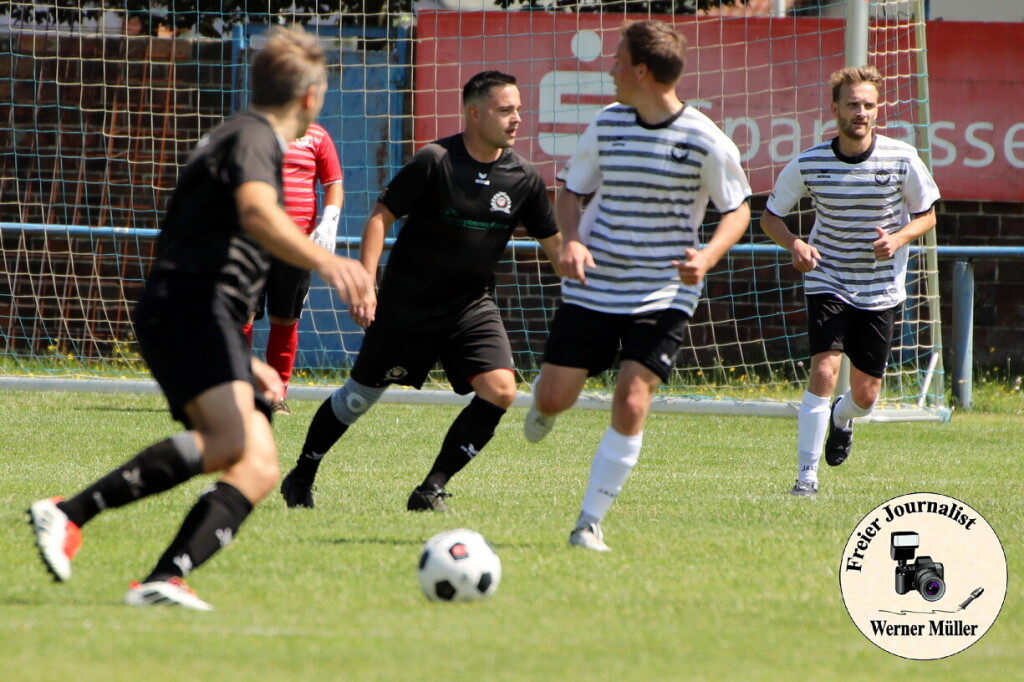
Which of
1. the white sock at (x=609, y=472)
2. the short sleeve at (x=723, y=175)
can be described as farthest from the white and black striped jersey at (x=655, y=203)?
the white sock at (x=609, y=472)

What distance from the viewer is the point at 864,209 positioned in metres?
A: 7.64

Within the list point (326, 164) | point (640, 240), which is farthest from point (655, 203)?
point (326, 164)

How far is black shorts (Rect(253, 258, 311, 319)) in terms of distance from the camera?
8.87 m

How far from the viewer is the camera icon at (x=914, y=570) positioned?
427 centimetres

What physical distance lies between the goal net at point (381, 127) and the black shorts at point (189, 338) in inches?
297

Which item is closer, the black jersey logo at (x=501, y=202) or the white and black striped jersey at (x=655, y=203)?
the white and black striped jersey at (x=655, y=203)

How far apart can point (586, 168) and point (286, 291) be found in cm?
386

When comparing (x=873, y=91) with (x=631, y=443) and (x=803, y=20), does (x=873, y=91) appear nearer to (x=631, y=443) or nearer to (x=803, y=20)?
(x=631, y=443)

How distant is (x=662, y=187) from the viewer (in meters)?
5.48

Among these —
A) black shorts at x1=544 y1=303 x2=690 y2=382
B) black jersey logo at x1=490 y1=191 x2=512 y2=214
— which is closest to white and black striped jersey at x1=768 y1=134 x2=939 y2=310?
black jersey logo at x1=490 y1=191 x2=512 y2=214

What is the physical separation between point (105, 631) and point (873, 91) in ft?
16.7

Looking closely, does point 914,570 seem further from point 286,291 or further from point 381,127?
point 381,127

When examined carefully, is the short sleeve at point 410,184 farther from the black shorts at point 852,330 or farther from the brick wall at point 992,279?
the brick wall at point 992,279

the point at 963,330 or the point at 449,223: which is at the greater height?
→ the point at 449,223
